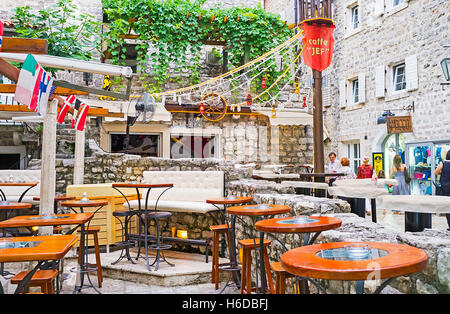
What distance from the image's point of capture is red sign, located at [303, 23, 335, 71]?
5977 mm

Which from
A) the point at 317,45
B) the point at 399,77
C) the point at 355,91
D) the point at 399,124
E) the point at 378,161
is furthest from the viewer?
the point at 355,91

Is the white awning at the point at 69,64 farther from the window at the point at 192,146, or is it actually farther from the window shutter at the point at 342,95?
the window shutter at the point at 342,95

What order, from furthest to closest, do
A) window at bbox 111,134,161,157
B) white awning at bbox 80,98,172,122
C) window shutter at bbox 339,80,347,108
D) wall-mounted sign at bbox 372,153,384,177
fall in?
window shutter at bbox 339,80,347,108, window at bbox 111,134,161,157, wall-mounted sign at bbox 372,153,384,177, white awning at bbox 80,98,172,122

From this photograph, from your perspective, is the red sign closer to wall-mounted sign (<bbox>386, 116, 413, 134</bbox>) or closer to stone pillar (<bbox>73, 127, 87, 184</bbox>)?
stone pillar (<bbox>73, 127, 87, 184</bbox>)

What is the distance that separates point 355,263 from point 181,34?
11056mm

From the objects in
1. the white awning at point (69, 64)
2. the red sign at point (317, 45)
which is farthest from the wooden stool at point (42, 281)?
the red sign at point (317, 45)

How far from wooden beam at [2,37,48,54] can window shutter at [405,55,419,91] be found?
9081 mm

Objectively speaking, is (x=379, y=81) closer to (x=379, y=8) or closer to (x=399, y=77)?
(x=399, y=77)

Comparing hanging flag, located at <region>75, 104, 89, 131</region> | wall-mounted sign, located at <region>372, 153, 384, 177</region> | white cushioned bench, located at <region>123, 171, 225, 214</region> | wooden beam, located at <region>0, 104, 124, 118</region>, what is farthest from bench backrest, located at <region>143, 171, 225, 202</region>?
wall-mounted sign, located at <region>372, 153, 384, 177</region>

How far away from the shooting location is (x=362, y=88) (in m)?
11.8

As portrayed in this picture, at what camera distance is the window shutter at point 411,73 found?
9.80m

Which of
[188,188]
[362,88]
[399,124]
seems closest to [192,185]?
[188,188]
